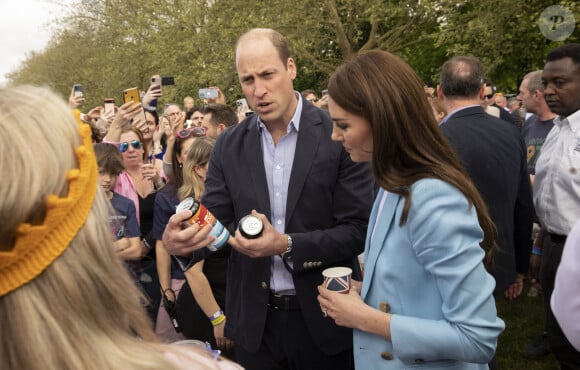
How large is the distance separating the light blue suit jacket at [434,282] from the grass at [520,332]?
3695 mm

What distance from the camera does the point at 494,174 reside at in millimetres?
3953

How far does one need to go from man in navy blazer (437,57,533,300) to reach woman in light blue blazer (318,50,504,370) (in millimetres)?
1917

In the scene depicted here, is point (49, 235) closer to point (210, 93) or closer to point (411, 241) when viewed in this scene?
point (411, 241)

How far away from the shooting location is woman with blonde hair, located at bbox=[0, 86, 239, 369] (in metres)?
0.88

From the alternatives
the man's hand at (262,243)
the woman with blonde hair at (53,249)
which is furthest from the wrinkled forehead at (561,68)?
the woman with blonde hair at (53,249)

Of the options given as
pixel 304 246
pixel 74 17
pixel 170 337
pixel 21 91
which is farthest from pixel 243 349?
pixel 74 17

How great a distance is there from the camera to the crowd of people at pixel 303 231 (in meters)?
0.93

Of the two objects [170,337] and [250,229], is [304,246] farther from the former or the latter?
[170,337]

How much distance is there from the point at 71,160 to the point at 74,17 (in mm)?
28943

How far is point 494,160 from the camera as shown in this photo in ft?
12.9

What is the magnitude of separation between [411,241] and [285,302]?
3.45 feet

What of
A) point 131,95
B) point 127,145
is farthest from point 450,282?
point 131,95

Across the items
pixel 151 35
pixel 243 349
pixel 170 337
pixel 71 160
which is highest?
pixel 151 35

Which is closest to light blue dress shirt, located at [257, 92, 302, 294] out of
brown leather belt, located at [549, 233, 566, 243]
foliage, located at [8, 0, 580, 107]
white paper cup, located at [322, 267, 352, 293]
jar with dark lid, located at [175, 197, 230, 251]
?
jar with dark lid, located at [175, 197, 230, 251]
